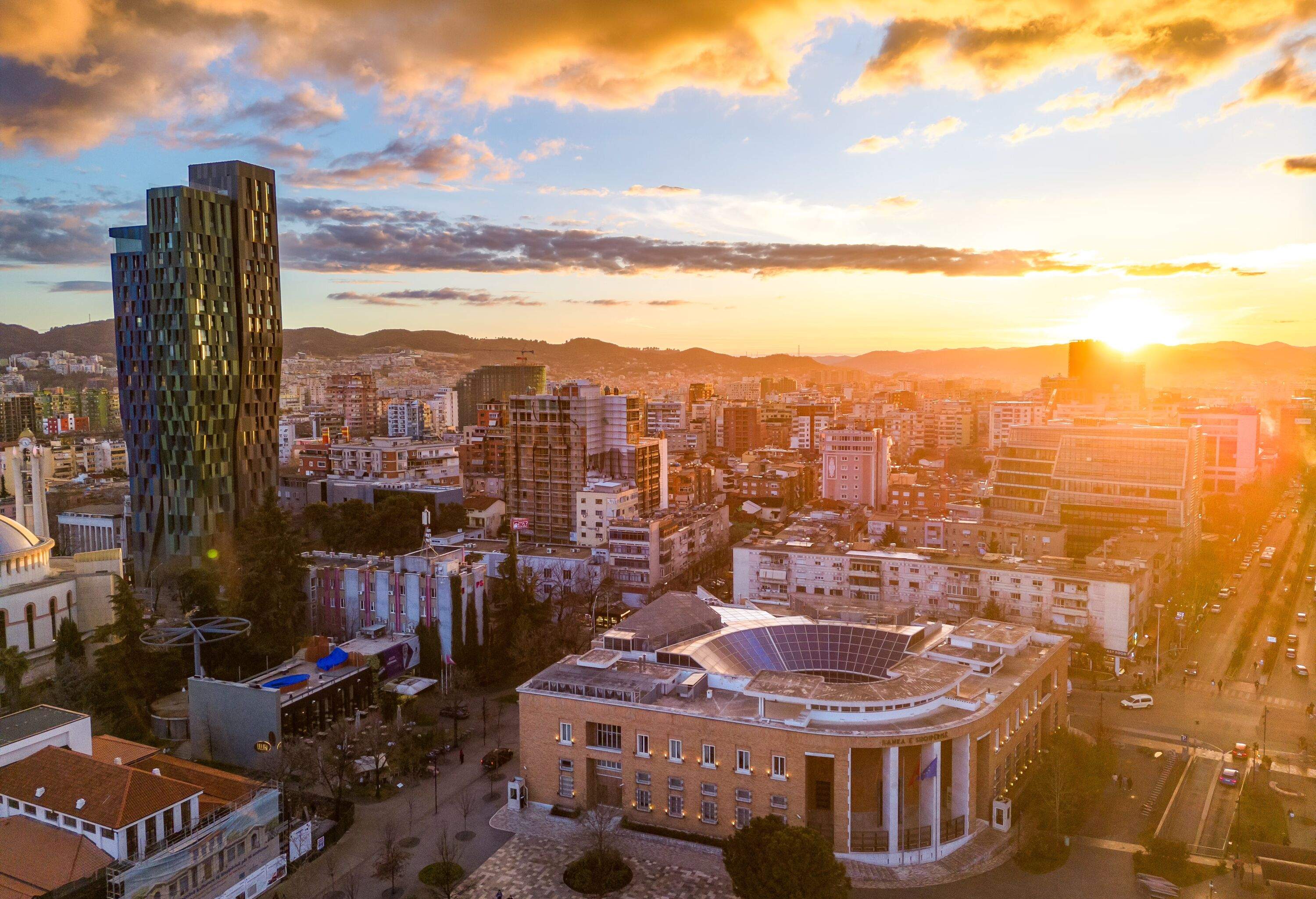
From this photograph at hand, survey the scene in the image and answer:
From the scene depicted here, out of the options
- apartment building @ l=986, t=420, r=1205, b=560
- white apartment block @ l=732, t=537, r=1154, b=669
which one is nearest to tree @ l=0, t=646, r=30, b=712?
white apartment block @ l=732, t=537, r=1154, b=669

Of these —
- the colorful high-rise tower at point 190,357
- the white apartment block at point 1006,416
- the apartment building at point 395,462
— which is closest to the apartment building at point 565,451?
the apartment building at point 395,462

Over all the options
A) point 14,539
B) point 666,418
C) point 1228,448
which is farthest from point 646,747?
point 666,418

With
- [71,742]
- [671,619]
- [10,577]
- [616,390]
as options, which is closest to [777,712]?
[671,619]

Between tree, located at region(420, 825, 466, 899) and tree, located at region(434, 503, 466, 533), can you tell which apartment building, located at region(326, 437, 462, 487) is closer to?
tree, located at region(434, 503, 466, 533)

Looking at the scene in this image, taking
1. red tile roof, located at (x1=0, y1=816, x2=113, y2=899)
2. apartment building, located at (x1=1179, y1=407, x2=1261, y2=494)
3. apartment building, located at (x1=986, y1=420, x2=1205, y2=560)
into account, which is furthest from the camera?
apartment building, located at (x1=1179, y1=407, x2=1261, y2=494)

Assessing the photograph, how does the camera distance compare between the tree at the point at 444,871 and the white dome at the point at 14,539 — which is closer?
the tree at the point at 444,871

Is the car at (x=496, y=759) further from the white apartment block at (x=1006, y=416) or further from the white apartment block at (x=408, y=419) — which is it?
the white apartment block at (x=408, y=419)
